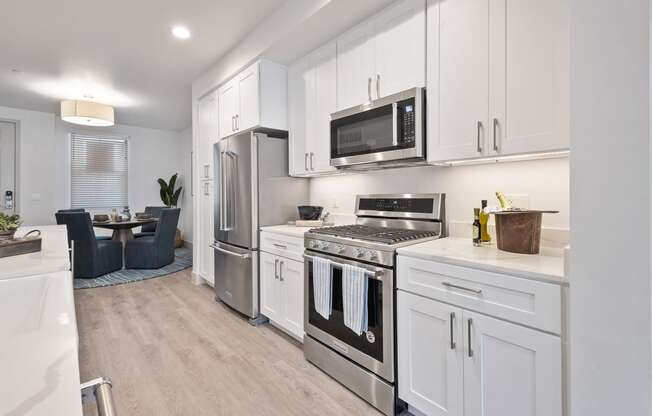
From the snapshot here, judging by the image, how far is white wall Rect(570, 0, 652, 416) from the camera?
2.89 ft

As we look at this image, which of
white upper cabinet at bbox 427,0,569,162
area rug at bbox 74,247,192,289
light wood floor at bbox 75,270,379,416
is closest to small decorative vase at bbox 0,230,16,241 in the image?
light wood floor at bbox 75,270,379,416

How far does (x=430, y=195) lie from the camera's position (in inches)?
84.1

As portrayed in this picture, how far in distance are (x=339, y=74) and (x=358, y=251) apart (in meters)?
1.40

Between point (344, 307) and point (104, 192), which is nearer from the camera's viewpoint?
point (344, 307)

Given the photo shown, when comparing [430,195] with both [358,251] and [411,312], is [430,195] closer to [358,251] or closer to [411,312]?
[358,251]

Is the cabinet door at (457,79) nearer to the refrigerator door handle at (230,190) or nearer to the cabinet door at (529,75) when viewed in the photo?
the cabinet door at (529,75)

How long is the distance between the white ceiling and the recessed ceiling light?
6 centimetres

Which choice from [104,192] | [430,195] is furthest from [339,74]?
[104,192]

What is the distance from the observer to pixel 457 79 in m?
1.73

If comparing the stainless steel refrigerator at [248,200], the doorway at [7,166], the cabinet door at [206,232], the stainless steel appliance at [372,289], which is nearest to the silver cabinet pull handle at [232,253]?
the stainless steel refrigerator at [248,200]

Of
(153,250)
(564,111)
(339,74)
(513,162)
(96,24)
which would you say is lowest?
(153,250)

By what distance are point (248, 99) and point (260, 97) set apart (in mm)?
216

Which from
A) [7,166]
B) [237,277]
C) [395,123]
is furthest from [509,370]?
[7,166]

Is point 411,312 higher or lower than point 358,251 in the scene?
lower
